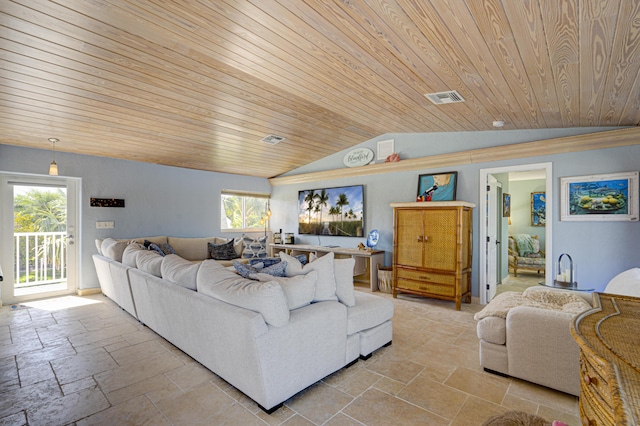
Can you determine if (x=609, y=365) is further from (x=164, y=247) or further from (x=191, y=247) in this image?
(x=191, y=247)

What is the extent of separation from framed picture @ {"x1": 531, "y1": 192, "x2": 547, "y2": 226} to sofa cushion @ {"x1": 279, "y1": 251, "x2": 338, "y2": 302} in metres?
7.67

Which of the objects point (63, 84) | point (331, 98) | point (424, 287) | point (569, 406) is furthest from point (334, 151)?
point (569, 406)

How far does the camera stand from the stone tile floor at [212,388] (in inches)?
78.2

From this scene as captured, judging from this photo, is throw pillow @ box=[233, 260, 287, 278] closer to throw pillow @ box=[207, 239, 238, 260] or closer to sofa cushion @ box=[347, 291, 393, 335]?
sofa cushion @ box=[347, 291, 393, 335]

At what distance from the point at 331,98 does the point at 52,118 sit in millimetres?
3306

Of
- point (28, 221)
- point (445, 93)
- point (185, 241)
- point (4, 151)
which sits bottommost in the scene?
point (185, 241)

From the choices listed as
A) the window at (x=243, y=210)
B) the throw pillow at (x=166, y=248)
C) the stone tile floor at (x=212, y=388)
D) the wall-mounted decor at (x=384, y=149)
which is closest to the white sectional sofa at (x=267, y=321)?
the stone tile floor at (x=212, y=388)

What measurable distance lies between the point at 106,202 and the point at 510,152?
6.40 meters

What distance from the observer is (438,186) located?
503cm

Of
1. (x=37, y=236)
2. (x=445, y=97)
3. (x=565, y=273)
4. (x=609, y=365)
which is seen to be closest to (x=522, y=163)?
(x=565, y=273)

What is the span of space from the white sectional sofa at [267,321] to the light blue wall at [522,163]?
270 cm

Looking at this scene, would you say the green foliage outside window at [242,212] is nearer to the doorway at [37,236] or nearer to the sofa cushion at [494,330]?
the doorway at [37,236]

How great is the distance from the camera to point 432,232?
4.55 metres

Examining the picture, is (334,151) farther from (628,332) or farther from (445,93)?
(628,332)
